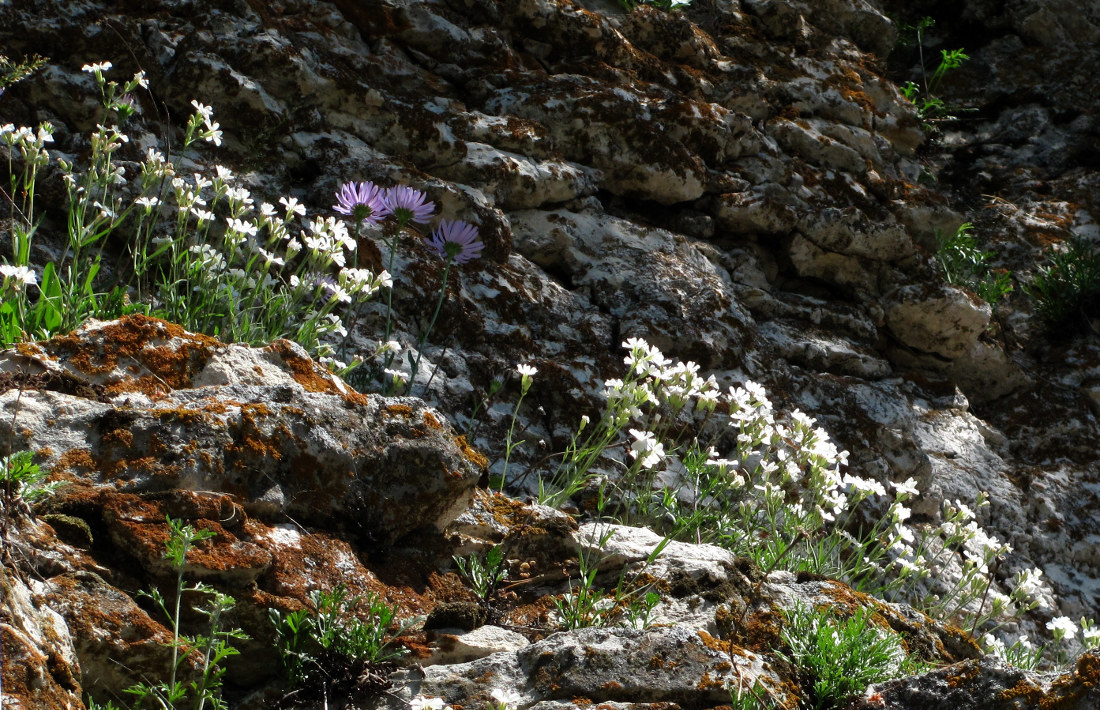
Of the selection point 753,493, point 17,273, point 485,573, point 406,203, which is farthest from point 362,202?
point 753,493

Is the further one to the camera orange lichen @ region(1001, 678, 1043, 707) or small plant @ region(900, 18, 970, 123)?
small plant @ region(900, 18, 970, 123)

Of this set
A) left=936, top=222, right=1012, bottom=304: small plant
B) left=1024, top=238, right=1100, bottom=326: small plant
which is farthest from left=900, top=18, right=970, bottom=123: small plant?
left=1024, top=238, right=1100, bottom=326: small plant

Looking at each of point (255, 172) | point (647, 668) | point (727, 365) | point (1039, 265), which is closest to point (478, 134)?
point (255, 172)

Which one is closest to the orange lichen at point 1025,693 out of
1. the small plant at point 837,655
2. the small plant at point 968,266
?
the small plant at point 837,655

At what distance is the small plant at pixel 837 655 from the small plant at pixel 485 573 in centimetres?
90

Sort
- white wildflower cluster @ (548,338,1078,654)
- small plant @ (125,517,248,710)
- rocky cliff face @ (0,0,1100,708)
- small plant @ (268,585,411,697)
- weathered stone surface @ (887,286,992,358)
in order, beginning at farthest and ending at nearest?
weathered stone surface @ (887,286,992,358) → white wildflower cluster @ (548,338,1078,654) → rocky cliff face @ (0,0,1100,708) → small plant @ (268,585,411,697) → small plant @ (125,517,248,710)

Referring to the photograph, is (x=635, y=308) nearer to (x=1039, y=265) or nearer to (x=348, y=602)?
(x=348, y=602)

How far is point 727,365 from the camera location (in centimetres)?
505

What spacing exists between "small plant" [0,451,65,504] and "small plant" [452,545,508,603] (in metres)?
1.21

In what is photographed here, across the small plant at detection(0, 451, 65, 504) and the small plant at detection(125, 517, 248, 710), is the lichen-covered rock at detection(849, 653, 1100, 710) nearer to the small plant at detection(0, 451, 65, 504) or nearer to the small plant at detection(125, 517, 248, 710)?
the small plant at detection(125, 517, 248, 710)

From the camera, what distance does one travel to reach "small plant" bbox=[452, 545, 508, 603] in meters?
2.73

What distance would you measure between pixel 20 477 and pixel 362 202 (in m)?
2.14

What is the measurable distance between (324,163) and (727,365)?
255cm

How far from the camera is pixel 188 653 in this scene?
1.97 meters
